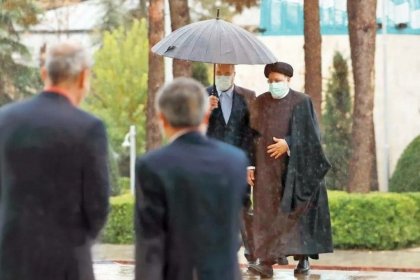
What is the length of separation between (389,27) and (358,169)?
24.3 ft

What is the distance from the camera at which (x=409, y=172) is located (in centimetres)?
2145

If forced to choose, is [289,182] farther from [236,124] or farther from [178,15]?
[178,15]

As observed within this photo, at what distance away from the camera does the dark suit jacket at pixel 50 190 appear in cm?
589

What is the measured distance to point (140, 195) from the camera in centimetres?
570

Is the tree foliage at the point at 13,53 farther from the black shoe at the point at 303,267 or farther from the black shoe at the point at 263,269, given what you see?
the black shoe at the point at 263,269

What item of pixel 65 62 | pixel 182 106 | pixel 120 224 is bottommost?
pixel 120 224

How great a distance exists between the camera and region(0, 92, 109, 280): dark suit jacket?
589cm

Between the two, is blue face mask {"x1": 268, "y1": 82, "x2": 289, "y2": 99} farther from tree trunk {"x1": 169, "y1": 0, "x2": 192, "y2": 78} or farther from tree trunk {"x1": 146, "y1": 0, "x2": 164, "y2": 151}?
tree trunk {"x1": 146, "y1": 0, "x2": 164, "y2": 151}

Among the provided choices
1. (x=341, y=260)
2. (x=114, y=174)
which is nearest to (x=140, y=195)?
(x=341, y=260)

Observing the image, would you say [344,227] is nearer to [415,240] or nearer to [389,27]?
[415,240]

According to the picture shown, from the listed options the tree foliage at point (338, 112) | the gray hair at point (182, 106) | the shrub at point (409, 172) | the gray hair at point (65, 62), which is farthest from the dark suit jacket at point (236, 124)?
the tree foliage at point (338, 112)

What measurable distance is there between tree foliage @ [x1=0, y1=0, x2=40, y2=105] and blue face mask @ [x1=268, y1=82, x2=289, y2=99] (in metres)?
16.8

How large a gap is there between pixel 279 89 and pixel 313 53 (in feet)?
26.3

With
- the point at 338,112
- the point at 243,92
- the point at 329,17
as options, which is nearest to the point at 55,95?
the point at 243,92
